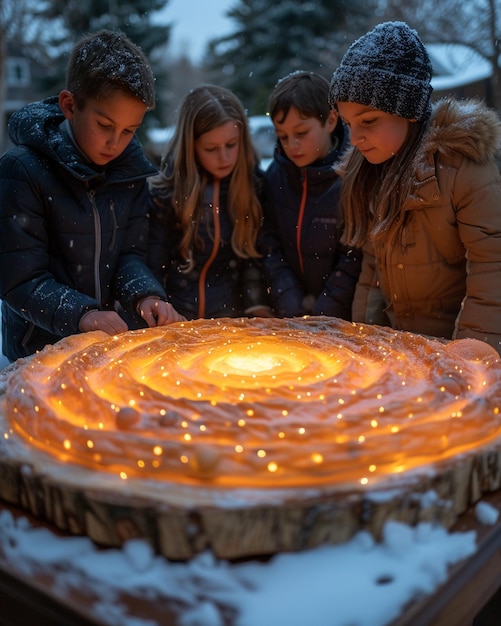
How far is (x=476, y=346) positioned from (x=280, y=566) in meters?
1.04

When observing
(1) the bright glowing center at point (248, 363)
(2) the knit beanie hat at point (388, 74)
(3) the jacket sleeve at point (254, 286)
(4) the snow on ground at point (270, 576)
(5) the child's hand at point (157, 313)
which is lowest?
(3) the jacket sleeve at point (254, 286)

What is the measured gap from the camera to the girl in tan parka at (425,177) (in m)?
2.29

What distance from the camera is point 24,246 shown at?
2.49 m

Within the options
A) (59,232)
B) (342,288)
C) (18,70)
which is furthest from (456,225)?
(18,70)

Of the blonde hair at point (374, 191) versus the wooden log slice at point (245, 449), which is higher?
the blonde hair at point (374, 191)

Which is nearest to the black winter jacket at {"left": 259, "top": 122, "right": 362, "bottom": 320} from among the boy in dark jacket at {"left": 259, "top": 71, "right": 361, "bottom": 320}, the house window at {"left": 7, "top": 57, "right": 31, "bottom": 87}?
the boy in dark jacket at {"left": 259, "top": 71, "right": 361, "bottom": 320}

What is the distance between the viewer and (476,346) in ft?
6.42

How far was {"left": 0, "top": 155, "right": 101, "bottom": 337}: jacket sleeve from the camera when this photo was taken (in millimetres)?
2424

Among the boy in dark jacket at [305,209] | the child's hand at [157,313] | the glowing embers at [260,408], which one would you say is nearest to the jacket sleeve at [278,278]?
the boy in dark jacket at [305,209]

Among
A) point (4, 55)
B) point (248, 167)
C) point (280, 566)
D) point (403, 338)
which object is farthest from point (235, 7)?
point (280, 566)

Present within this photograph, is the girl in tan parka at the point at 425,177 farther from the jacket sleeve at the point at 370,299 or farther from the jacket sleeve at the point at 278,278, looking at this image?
the jacket sleeve at the point at 278,278

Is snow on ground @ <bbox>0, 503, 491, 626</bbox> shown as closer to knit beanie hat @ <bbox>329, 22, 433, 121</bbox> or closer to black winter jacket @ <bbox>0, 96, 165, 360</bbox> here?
black winter jacket @ <bbox>0, 96, 165, 360</bbox>

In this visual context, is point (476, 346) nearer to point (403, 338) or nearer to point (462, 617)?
point (403, 338)

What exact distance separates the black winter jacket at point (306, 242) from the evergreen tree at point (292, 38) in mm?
9343
